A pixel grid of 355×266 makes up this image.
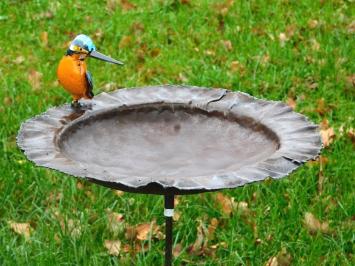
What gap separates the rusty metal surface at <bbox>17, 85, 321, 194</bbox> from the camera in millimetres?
2572

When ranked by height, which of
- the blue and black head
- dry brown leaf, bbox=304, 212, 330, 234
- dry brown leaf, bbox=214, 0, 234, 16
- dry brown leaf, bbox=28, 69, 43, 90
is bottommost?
dry brown leaf, bbox=304, 212, 330, 234

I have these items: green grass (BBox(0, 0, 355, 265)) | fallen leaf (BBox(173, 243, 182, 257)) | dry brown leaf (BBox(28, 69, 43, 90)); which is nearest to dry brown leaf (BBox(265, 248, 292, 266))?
green grass (BBox(0, 0, 355, 265))

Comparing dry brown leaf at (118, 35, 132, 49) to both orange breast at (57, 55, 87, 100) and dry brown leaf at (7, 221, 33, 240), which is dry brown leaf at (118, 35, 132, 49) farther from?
orange breast at (57, 55, 87, 100)

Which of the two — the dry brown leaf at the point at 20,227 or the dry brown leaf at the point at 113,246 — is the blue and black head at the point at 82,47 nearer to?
the dry brown leaf at the point at 113,246

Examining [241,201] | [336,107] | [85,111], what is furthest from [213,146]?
[336,107]

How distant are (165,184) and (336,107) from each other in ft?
10.1

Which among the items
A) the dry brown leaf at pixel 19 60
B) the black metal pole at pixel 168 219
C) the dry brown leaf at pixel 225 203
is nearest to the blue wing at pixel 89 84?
the black metal pole at pixel 168 219

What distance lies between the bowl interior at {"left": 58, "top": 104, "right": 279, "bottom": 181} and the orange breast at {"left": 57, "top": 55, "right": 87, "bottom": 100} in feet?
0.45

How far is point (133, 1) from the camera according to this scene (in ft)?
23.5

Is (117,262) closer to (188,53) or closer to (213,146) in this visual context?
(213,146)

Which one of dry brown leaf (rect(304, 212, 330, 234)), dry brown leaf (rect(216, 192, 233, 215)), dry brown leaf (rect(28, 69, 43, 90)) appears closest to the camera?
dry brown leaf (rect(304, 212, 330, 234))

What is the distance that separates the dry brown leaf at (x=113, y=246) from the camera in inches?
152

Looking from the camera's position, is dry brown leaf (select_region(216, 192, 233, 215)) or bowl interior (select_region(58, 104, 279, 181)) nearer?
bowl interior (select_region(58, 104, 279, 181))

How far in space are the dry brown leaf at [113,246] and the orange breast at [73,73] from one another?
1.23 meters
